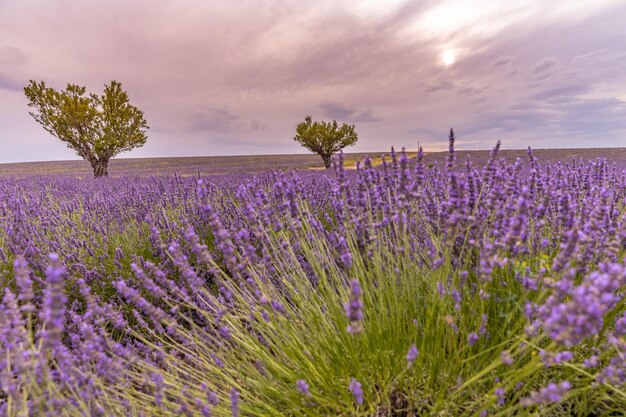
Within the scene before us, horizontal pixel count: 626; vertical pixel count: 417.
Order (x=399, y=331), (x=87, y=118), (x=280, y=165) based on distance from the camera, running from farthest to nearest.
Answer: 1. (x=280, y=165)
2. (x=87, y=118)
3. (x=399, y=331)

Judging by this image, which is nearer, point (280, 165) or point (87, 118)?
point (87, 118)

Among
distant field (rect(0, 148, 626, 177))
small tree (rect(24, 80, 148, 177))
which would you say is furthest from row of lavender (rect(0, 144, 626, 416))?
small tree (rect(24, 80, 148, 177))

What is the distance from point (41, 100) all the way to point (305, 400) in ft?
60.5

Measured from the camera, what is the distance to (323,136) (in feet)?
63.1

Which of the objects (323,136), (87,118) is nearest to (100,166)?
(87,118)

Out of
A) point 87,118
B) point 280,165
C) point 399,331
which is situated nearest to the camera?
point 399,331

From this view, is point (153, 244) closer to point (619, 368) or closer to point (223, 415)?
point (223, 415)

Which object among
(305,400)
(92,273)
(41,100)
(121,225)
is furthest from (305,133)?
(305,400)

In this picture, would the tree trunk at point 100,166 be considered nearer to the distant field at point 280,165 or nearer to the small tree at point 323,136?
the distant field at point 280,165

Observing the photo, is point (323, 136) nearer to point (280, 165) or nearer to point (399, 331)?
point (280, 165)

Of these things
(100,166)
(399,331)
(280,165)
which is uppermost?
(100,166)

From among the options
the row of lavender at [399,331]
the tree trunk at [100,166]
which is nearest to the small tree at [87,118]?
the tree trunk at [100,166]

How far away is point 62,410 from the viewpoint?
128cm

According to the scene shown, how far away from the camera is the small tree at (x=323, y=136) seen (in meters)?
19.1
